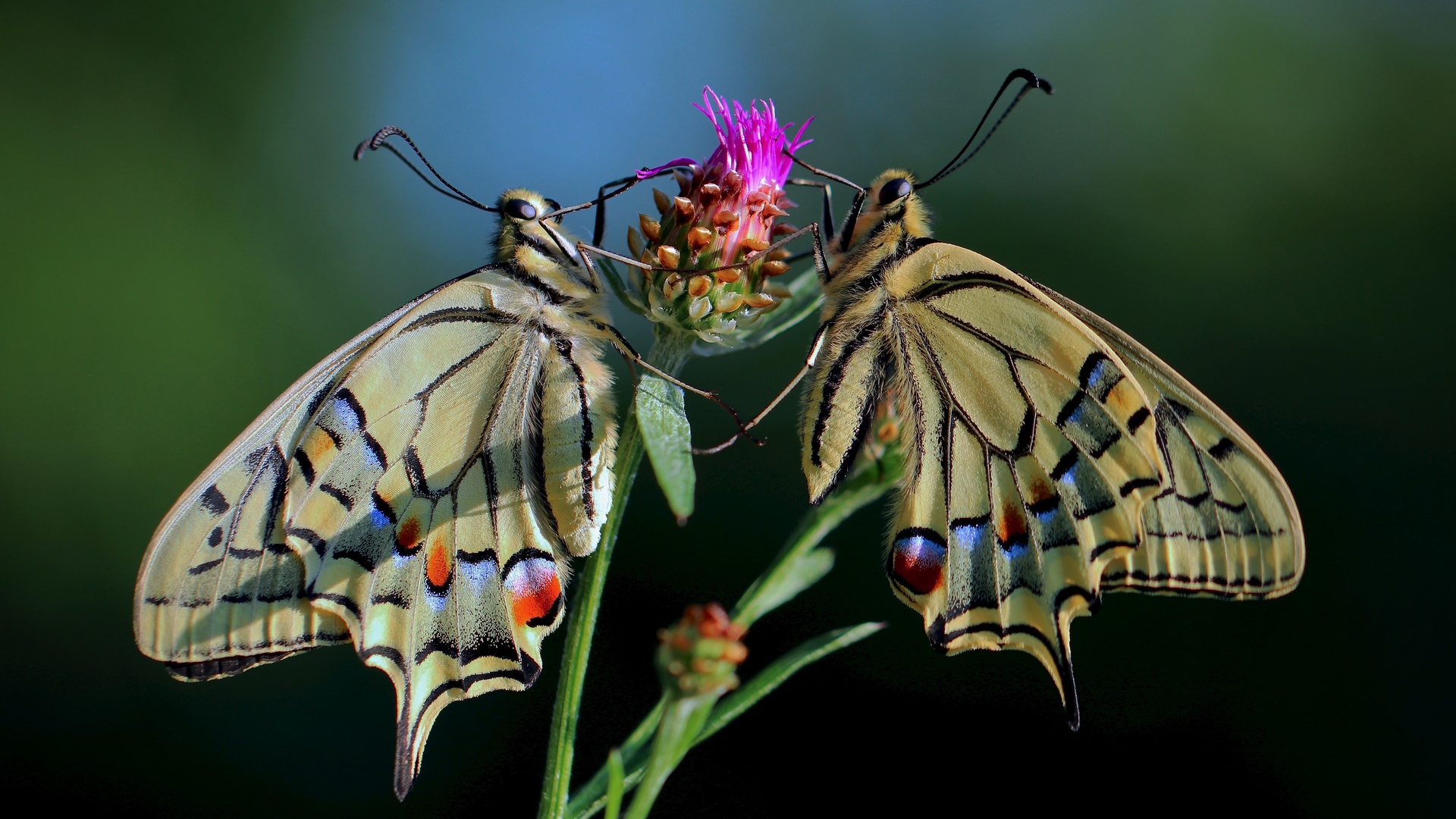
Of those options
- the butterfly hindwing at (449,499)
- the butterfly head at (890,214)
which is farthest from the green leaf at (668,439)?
the butterfly head at (890,214)

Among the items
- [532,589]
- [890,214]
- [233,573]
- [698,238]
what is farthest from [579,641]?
[890,214]

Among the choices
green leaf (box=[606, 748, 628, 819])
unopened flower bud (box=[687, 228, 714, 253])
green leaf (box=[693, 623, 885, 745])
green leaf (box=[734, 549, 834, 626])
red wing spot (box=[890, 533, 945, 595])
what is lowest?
green leaf (box=[606, 748, 628, 819])

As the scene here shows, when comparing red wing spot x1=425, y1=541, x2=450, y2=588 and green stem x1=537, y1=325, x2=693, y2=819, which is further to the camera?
red wing spot x1=425, y1=541, x2=450, y2=588

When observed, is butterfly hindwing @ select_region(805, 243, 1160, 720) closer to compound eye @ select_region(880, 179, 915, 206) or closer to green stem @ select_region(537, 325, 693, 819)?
compound eye @ select_region(880, 179, 915, 206)

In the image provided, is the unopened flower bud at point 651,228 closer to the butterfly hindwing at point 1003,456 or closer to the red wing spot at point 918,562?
the butterfly hindwing at point 1003,456

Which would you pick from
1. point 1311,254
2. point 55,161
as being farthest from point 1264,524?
point 55,161

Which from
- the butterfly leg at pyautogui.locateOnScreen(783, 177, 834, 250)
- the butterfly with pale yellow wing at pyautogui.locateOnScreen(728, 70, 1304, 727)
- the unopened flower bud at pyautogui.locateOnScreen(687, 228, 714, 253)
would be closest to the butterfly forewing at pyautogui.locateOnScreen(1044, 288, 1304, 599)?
the butterfly with pale yellow wing at pyautogui.locateOnScreen(728, 70, 1304, 727)
